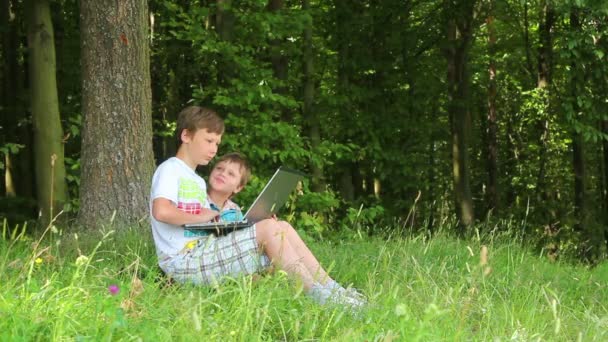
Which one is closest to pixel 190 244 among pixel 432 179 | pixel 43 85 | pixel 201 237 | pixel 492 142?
pixel 201 237

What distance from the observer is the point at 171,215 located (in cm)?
512

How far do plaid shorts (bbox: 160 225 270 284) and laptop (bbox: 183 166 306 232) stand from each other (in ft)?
0.27

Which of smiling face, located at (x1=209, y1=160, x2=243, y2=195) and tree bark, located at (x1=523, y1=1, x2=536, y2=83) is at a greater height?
tree bark, located at (x1=523, y1=1, x2=536, y2=83)

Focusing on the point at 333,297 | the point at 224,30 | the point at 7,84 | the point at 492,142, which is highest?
the point at 224,30

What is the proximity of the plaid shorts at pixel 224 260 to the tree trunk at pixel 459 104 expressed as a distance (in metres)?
12.2

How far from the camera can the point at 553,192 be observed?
20.9 meters

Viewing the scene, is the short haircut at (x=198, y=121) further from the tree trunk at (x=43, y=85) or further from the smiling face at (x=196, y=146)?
the tree trunk at (x=43, y=85)

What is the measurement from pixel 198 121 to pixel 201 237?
0.70 m

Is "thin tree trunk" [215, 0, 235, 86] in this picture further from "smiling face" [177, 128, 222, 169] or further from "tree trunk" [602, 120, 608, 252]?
"tree trunk" [602, 120, 608, 252]

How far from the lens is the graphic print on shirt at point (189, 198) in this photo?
5.33 metres

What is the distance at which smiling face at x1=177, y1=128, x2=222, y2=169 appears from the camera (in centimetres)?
548

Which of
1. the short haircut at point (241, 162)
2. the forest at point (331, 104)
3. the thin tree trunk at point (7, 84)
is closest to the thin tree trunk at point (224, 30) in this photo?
the forest at point (331, 104)

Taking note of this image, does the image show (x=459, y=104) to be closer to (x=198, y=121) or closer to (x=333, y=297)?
(x=198, y=121)

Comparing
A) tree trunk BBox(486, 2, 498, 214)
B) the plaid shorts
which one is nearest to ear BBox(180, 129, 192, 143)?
the plaid shorts
